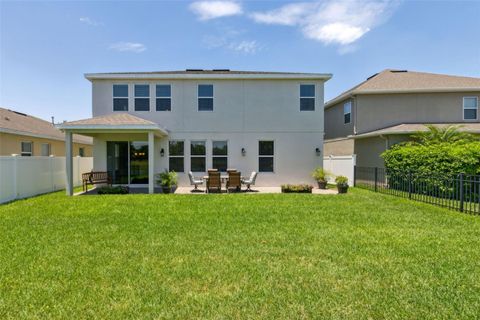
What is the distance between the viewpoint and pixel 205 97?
1527 cm

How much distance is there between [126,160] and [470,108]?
21.3 meters

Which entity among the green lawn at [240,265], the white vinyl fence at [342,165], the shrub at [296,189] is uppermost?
the white vinyl fence at [342,165]

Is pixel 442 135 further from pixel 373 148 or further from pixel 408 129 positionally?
pixel 373 148

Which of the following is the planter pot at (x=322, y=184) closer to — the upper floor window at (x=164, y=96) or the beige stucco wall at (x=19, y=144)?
the upper floor window at (x=164, y=96)

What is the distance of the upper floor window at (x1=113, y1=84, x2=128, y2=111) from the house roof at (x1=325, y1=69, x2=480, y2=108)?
13721 millimetres

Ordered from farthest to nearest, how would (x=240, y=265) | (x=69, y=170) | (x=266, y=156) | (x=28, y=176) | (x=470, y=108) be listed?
1. (x=470, y=108)
2. (x=266, y=156)
3. (x=69, y=170)
4. (x=28, y=176)
5. (x=240, y=265)

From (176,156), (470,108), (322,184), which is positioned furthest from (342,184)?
(470,108)

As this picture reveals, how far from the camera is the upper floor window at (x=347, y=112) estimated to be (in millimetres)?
18531

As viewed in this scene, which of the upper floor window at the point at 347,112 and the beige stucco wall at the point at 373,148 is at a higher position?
the upper floor window at the point at 347,112

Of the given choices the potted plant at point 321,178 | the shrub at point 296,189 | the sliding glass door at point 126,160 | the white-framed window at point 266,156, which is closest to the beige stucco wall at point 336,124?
the potted plant at point 321,178

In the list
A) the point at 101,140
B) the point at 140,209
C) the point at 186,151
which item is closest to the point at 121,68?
the point at 101,140

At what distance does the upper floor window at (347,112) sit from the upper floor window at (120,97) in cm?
1426

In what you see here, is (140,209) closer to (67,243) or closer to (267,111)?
(67,243)

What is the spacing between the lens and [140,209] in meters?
8.94
